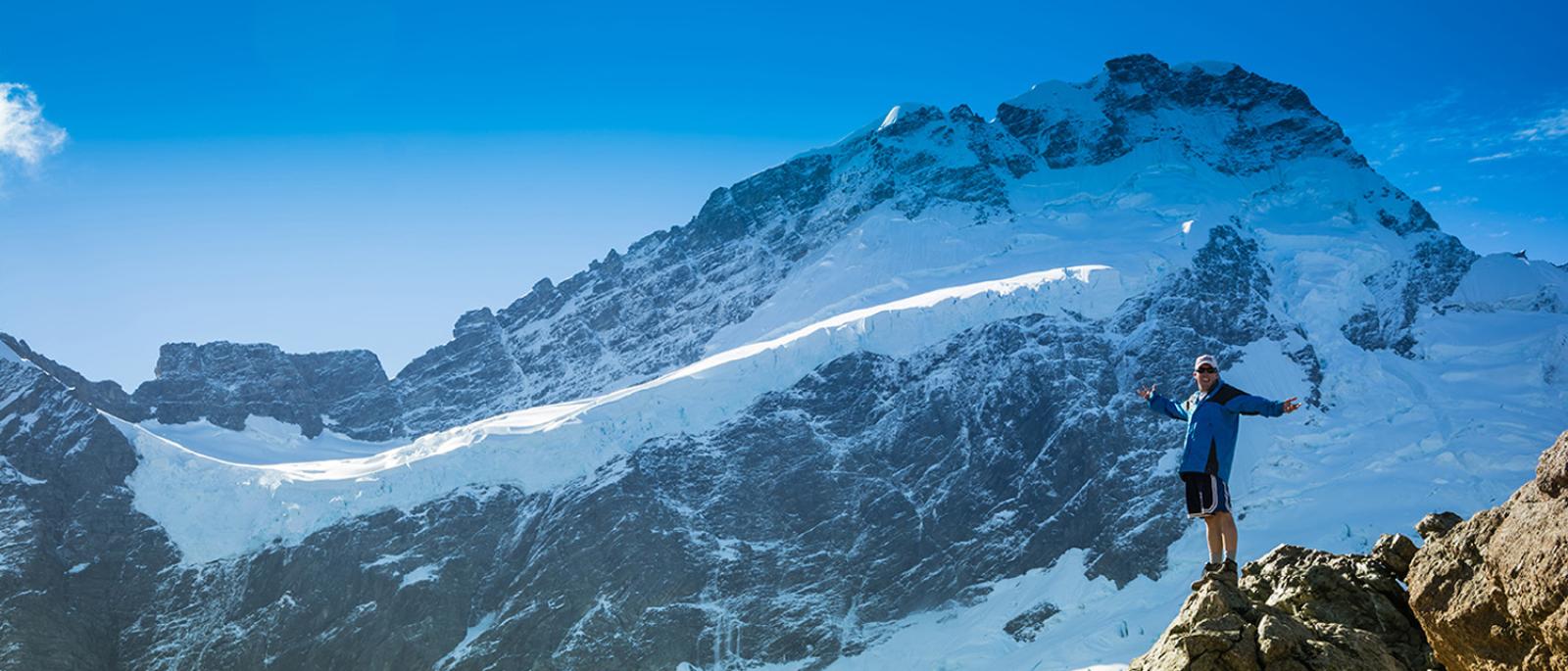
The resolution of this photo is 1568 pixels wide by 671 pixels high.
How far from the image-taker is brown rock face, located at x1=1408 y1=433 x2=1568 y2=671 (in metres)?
8.91

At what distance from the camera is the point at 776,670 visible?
138 metres

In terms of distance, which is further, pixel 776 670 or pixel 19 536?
pixel 19 536

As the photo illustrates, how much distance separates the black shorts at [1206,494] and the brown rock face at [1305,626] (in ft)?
3.26

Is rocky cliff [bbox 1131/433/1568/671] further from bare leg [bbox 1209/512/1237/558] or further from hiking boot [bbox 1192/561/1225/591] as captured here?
bare leg [bbox 1209/512/1237/558]

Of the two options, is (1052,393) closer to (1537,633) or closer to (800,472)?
(800,472)

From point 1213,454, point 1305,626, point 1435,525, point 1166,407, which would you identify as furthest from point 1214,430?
point 1305,626

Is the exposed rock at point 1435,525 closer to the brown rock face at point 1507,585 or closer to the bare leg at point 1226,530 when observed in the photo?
the brown rock face at point 1507,585

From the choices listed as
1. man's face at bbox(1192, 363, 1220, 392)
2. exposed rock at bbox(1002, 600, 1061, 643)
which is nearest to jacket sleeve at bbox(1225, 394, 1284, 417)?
man's face at bbox(1192, 363, 1220, 392)

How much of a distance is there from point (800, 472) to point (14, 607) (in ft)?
317

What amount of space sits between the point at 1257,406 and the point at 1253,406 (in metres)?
0.13

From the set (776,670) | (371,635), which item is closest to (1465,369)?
(776,670)

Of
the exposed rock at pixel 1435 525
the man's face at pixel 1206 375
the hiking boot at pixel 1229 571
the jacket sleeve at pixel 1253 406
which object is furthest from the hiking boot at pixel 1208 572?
the man's face at pixel 1206 375

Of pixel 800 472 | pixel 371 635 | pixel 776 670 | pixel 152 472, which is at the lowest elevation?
pixel 776 670

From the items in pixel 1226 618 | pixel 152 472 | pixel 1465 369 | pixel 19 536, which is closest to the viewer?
Answer: pixel 1226 618
